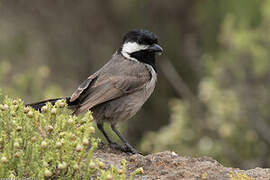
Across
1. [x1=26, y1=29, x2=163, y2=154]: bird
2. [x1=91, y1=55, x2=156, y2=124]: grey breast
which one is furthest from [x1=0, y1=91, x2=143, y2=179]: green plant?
[x1=91, y1=55, x2=156, y2=124]: grey breast

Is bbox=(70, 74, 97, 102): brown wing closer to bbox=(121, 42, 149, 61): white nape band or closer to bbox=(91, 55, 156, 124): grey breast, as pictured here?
bbox=(91, 55, 156, 124): grey breast

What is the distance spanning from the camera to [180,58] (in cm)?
1273

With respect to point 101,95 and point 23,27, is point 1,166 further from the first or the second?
point 23,27

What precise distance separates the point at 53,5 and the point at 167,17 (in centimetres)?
283

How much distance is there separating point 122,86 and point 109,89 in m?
0.19

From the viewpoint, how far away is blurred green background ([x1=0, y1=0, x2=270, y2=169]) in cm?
948

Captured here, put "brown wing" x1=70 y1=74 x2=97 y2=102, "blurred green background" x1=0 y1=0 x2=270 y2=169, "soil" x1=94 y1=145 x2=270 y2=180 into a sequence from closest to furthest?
"soil" x1=94 y1=145 x2=270 y2=180
"brown wing" x1=70 y1=74 x2=97 y2=102
"blurred green background" x1=0 y1=0 x2=270 y2=169

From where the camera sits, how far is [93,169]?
3236 mm

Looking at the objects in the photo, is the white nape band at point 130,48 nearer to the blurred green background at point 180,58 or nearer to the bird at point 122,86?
the bird at point 122,86

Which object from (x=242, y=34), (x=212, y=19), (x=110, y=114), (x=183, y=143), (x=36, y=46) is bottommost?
(x=110, y=114)

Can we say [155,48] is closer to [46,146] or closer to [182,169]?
[182,169]

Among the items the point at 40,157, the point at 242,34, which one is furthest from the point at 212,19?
the point at 40,157

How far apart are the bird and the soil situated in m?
1.05

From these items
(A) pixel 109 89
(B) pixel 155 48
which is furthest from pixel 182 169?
(B) pixel 155 48
